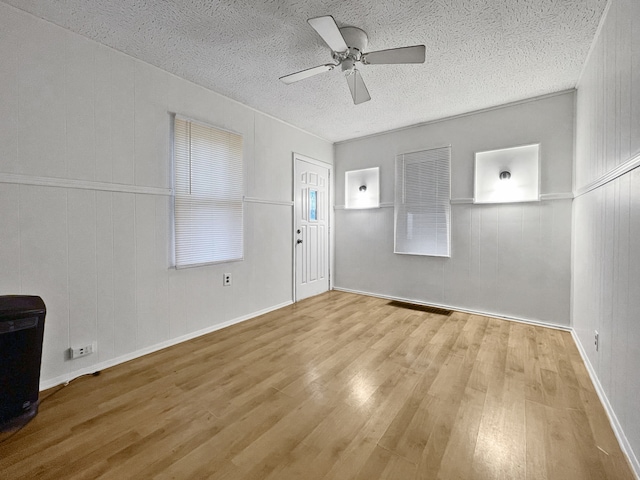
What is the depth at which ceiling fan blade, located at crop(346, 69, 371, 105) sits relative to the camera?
99.9 inches

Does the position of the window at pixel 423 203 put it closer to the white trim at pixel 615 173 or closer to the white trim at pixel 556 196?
the white trim at pixel 556 196

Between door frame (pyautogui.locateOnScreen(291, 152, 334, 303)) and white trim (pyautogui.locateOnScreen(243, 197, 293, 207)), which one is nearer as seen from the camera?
white trim (pyautogui.locateOnScreen(243, 197, 293, 207))

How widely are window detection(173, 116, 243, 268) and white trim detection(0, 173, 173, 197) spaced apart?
24 centimetres

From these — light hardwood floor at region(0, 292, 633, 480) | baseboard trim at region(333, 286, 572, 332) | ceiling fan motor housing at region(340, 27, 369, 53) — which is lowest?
light hardwood floor at region(0, 292, 633, 480)

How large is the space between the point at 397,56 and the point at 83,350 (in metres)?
3.48

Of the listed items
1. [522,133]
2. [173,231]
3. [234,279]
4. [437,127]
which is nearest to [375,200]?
[437,127]

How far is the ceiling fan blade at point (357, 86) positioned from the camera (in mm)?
2537

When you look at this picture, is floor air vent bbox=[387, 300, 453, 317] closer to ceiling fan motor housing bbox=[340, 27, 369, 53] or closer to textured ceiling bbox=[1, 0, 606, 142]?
textured ceiling bbox=[1, 0, 606, 142]

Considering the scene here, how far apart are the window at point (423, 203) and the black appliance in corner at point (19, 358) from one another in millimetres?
4195

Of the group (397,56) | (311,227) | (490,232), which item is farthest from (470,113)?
(311,227)

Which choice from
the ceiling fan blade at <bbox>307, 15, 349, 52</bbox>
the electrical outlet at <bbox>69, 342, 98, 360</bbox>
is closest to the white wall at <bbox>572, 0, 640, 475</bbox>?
the ceiling fan blade at <bbox>307, 15, 349, 52</bbox>

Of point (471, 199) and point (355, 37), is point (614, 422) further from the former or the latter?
point (355, 37)

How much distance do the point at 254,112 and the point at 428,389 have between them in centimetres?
373

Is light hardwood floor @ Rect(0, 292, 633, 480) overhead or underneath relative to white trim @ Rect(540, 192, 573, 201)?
underneath
